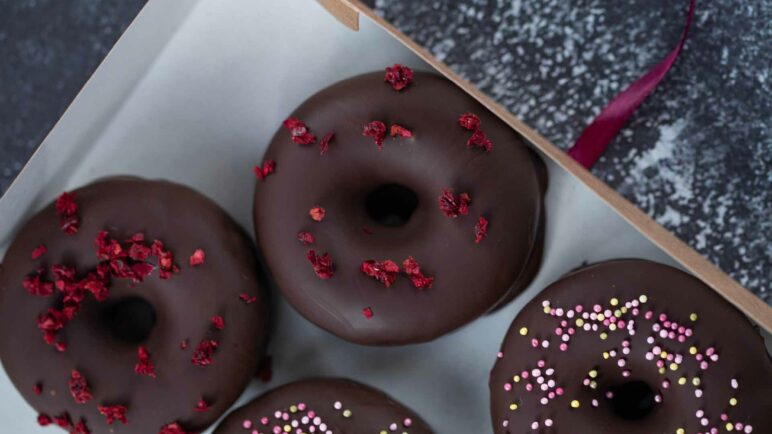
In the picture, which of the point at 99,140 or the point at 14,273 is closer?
the point at 14,273

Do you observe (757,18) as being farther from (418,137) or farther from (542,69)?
(418,137)

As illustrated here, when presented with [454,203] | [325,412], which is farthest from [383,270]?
[325,412]

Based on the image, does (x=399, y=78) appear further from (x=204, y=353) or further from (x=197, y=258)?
(x=204, y=353)

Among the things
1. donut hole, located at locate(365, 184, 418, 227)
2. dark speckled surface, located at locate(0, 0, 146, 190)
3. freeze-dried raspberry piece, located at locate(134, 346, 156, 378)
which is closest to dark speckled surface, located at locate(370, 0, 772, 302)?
donut hole, located at locate(365, 184, 418, 227)

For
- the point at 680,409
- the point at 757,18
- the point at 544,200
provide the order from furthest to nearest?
the point at 544,200 < the point at 680,409 < the point at 757,18

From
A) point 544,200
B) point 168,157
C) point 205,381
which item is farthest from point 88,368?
point 544,200

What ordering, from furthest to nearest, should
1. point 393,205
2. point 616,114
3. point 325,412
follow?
point 393,205 → point 325,412 → point 616,114

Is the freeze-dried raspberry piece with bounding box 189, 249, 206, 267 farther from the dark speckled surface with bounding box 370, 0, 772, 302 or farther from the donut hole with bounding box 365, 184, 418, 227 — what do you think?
the dark speckled surface with bounding box 370, 0, 772, 302
